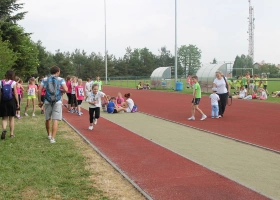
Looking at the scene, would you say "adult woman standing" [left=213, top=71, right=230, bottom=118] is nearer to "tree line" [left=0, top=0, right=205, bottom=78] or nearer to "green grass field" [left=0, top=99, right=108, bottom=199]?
"green grass field" [left=0, top=99, right=108, bottom=199]

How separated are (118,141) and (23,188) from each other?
4.31 metres

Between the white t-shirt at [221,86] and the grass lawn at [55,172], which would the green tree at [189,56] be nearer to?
the white t-shirt at [221,86]

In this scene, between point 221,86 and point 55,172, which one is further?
point 221,86

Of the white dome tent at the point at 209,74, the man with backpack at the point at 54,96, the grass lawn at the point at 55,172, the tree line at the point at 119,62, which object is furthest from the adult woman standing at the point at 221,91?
the tree line at the point at 119,62

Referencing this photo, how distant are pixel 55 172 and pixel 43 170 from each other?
27cm

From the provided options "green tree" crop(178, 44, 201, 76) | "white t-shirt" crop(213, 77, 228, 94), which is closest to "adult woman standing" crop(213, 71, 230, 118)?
"white t-shirt" crop(213, 77, 228, 94)

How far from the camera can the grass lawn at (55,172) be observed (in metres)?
5.31

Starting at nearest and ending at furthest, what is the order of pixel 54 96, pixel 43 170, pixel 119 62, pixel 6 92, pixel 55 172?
pixel 55 172, pixel 43 170, pixel 54 96, pixel 6 92, pixel 119 62

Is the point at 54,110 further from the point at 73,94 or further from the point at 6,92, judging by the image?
the point at 73,94

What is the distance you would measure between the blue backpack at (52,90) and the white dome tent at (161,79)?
1300 inches

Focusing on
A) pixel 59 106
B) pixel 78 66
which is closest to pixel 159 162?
pixel 59 106

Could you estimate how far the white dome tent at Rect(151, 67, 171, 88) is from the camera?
4231 centimetres

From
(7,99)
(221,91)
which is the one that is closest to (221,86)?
(221,91)

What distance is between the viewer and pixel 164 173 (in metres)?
6.45
